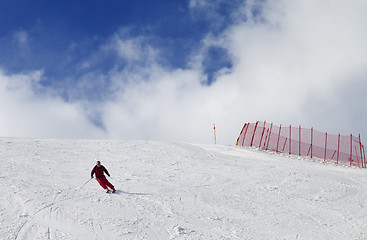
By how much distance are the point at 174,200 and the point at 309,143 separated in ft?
64.5

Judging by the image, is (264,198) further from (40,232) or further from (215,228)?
(40,232)

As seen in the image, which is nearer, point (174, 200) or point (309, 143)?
point (174, 200)

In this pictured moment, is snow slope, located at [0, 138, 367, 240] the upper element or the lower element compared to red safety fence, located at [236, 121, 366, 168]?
lower

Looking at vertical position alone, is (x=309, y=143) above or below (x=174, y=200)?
above

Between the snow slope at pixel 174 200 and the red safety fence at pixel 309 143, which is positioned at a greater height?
the red safety fence at pixel 309 143

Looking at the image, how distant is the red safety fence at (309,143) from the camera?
88.3 feet

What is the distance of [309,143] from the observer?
27.3 metres

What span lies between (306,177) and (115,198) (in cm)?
894

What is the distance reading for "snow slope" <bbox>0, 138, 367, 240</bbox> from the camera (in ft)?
27.3

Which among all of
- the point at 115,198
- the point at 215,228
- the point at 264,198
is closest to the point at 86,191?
the point at 115,198

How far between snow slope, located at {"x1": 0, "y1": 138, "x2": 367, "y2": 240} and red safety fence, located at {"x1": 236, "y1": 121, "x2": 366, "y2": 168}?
31.2ft

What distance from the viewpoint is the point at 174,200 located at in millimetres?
10734

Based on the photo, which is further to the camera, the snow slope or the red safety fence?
the red safety fence

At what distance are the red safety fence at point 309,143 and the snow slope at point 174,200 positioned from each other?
9.51m
